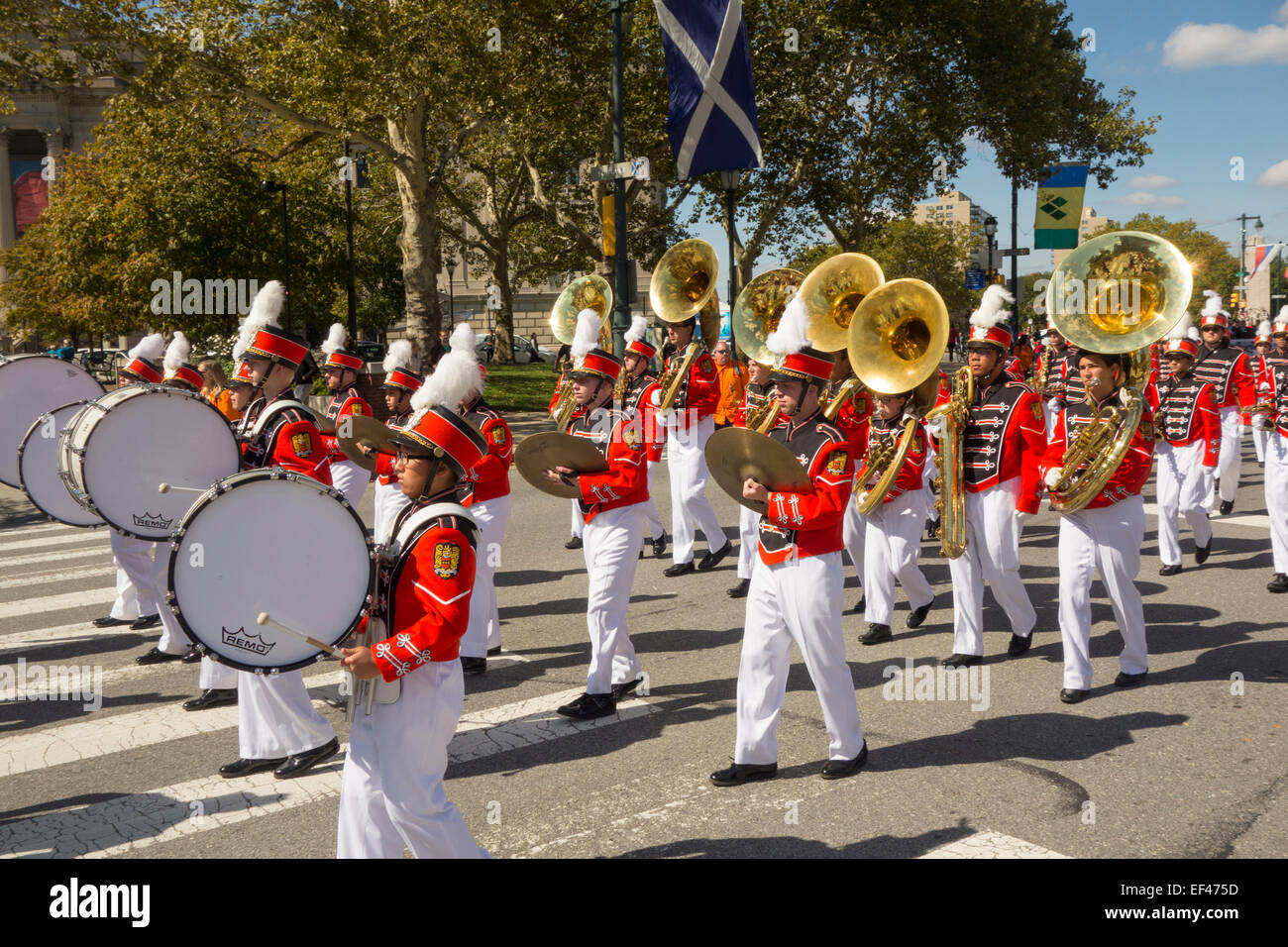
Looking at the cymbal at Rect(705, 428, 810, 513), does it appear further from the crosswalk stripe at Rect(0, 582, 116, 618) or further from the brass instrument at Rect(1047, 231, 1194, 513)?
the crosswalk stripe at Rect(0, 582, 116, 618)

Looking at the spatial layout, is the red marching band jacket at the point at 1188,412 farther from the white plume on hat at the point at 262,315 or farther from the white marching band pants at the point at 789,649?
the white plume on hat at the point at 262,315

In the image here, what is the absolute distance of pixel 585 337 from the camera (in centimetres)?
688

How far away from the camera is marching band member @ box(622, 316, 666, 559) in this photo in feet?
21.9

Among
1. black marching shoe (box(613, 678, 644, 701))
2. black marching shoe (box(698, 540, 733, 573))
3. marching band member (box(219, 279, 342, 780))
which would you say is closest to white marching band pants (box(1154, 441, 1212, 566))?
black marching shoe (box(698, 540, 733, 573))

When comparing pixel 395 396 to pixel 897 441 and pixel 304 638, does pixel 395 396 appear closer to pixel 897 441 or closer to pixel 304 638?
pixel 897 441

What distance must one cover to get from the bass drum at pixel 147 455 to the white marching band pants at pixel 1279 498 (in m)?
7.95

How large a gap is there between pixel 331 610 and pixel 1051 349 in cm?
1372

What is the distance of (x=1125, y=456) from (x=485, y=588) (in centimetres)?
393

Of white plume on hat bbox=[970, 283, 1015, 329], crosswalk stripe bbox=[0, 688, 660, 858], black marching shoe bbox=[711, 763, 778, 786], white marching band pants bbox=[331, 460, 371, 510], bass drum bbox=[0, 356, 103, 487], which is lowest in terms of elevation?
crosswalk stripe bbox=[0, 688, 660, 858]

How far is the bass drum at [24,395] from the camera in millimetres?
7121

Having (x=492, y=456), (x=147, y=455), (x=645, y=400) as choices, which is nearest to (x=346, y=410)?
(x=492, y=456)

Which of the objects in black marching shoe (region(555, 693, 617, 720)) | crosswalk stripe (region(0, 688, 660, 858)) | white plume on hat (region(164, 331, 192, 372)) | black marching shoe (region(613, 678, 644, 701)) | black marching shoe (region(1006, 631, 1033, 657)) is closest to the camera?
crosswalk stripe (region(0, 688, 660, 858))

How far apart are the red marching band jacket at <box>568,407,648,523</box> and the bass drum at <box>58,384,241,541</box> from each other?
1.91 meters
